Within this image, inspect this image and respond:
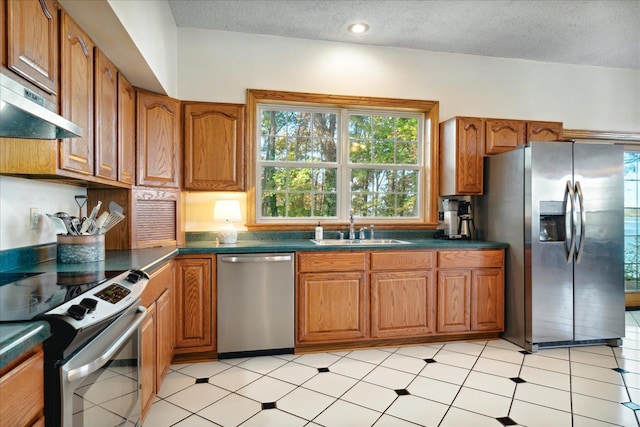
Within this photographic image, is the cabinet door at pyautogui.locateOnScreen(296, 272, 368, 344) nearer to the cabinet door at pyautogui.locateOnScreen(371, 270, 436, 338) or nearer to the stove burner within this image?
the cabinet door at pyautogui.locateOnScreen(371, 270, 436, 338)

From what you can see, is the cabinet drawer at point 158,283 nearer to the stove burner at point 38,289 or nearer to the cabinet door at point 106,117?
the stove burner at point 38,289

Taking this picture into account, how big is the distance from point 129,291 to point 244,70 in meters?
2.60

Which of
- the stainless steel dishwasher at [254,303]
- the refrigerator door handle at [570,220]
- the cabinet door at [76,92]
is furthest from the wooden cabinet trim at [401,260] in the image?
the cabinet door at [76,92]

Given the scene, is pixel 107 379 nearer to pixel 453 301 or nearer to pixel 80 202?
pixel 80 202

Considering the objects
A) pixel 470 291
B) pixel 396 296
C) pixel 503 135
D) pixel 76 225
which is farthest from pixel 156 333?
pixel 503 135

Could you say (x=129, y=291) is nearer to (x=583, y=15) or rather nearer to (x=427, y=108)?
(x=427, y=108)

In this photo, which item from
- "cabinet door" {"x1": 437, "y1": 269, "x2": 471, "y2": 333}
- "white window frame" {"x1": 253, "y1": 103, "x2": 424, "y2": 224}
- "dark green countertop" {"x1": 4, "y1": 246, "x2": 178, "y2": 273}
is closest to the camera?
"dark green countertop" {"x1": 4, "y1": 246, "x2": 178, "y2": 273}

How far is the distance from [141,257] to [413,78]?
3.10 meters

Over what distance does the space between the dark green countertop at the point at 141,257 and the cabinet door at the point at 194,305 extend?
118mm

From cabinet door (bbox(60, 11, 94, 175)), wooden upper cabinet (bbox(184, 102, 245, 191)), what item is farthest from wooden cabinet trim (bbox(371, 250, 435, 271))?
cabinet door (bbox(60, 11, 94, 175))

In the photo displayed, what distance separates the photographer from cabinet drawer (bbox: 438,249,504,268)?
10.9 ft

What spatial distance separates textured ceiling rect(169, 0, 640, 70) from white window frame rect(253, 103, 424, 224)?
66 cm

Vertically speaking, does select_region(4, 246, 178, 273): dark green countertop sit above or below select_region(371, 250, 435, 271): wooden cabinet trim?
above

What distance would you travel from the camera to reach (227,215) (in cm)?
323
